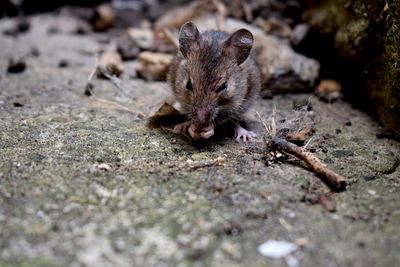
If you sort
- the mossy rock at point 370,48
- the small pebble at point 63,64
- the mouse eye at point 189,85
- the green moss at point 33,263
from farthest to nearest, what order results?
the small pebble at point 63,64 → the mouse eye at point 189,85 → the mossy rock at point 370,48 → the green moss at point 33,263

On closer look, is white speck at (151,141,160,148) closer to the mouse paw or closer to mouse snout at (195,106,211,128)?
mouse snout at (195,106,211,128)

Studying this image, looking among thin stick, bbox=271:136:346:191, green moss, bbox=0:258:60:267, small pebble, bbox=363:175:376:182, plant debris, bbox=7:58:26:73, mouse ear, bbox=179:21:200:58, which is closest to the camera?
green moss, bbox=0:258:60:267

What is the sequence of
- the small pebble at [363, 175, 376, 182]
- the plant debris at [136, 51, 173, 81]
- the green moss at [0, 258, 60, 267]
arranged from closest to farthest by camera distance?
the green moss at [0, 258, 60, 267], the small pebble at [363, 175, 376, 182], the plant debris at [136, 51, 173, 81]

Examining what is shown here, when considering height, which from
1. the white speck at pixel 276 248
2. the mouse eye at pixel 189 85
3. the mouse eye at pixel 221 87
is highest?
the mouse eye at pixel 221 87

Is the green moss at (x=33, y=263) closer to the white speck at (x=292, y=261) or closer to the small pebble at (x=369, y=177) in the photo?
the white speck at (x=292, y=261)

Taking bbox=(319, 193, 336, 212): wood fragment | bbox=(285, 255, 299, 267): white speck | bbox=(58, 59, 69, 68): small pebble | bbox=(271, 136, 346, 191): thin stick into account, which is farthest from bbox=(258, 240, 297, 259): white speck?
bbox=(58, 59, 69, 68): small pebble

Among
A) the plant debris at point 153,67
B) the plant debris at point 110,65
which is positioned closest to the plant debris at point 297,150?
the plant debris at point 153,67

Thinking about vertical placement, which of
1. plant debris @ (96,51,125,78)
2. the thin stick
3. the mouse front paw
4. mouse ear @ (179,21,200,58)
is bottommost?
plant debris @ (96,51,125,78)
